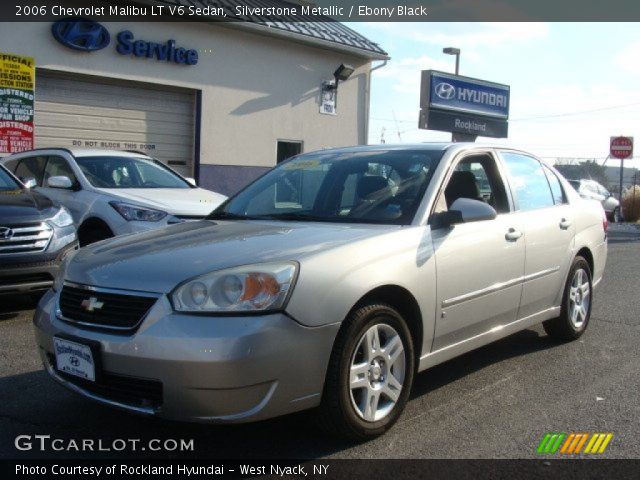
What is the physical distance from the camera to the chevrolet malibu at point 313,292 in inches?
126

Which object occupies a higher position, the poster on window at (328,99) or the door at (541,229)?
the poster on window at (328,99)

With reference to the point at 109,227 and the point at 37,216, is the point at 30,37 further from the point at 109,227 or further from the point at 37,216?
the point at 37,216

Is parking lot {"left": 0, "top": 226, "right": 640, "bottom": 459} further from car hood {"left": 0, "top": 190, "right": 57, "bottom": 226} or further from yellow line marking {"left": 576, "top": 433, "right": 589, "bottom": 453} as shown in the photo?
car hood {"left": 0, "top": 190, "right": 57, "bottom": 226}

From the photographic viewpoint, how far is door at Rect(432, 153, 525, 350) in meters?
4.21

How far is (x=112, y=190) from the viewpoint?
8.24 meters

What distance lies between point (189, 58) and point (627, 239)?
11005mm

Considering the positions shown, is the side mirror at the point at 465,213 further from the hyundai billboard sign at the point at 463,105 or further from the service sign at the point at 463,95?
the service sign at the point at 463,95

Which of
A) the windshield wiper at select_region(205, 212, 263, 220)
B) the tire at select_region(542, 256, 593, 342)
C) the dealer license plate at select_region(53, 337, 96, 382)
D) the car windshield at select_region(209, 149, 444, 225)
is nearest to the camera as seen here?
the dealer license plate at select_region(53, 337, 96, 382)

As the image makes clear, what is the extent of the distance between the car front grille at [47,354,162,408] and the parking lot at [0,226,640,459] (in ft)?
1.14

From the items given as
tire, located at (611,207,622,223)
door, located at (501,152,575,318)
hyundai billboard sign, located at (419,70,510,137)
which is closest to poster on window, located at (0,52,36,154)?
door, located at (501,152,575,318)

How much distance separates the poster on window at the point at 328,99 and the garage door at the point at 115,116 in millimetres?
3788

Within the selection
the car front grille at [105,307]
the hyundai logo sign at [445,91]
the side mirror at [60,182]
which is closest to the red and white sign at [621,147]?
the hyundai logo sign at [445,91]

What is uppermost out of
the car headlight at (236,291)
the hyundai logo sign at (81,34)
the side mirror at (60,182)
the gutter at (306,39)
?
the gutter at (306,39)

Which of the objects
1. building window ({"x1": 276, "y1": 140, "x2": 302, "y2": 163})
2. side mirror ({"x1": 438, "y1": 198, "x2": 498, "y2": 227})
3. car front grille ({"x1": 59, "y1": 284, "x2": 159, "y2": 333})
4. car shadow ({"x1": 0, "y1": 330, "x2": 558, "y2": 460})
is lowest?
car shadow ({"x1": 0, "y1": 330, "x2": 558, "y2": 460})
